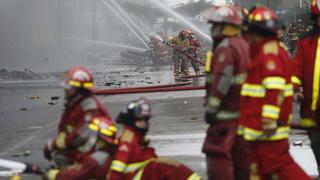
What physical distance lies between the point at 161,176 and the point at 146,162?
193 mm

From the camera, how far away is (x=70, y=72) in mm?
6000

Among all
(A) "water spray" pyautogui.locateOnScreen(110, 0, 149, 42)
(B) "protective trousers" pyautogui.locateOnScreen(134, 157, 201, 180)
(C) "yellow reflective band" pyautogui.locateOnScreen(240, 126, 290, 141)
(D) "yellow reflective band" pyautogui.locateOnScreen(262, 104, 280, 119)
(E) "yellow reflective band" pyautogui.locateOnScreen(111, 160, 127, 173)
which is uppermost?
(A) "water spray" pyautogui.locateOnScreen(110, 0, 149, 42)

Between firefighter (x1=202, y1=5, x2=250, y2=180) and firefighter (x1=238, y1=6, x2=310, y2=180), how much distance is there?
8cm

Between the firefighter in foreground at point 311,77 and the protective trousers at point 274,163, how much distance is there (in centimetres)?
106

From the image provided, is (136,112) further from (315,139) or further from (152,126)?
(152,126)

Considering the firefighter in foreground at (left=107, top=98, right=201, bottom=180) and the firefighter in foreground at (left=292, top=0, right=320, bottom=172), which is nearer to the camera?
the firefighter in foreground at (left=107, top=98, right=201, bottom=180)

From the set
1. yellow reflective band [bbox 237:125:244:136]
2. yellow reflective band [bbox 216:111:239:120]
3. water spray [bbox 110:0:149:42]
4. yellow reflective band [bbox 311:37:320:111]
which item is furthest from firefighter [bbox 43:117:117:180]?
water spray [bbox 110:0:149:42]

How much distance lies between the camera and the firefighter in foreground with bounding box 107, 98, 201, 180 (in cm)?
566

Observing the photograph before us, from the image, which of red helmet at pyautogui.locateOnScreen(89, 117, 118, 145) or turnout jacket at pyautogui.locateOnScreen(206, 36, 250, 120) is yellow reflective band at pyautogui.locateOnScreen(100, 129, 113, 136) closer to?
red helmet at pyautogui.locateOnScreen(89, 117, 118, 145)

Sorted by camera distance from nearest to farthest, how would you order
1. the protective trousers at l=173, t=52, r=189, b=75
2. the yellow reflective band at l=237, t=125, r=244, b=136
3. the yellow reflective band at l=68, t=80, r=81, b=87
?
the yellow reflective band at l=237, t=125, r=244, b=136
the yellow reflective band at l=68, t=80, r=81, b=87
the protective trousers at l=173, t=52, r=189, b=75

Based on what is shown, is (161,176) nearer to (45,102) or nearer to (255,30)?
(255,30)

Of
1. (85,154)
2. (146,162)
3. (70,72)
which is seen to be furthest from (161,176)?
(70,72)

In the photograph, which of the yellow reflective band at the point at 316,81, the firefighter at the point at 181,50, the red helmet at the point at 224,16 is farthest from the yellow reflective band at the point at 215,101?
the firefighter at the point at 181,50

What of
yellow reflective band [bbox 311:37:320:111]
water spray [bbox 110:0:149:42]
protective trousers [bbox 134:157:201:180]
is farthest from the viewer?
water spray [bbox 110:0:149:42]
